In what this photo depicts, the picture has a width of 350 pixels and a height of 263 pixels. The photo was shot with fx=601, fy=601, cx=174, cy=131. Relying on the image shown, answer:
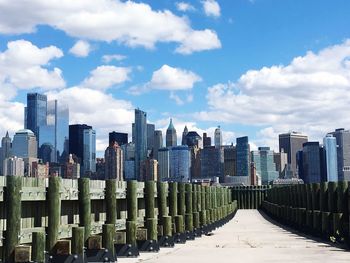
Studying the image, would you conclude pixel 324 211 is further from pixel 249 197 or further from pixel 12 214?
pixel 249 197

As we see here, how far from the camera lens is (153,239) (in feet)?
69.5

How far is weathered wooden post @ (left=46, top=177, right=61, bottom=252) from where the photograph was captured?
45.0ft

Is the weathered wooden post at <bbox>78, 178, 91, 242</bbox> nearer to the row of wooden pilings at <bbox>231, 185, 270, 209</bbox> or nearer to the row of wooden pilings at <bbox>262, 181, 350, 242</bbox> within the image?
→ the row of wooden pilings at <bbox>262, 181, 350, 242</bbox>

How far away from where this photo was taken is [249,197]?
93.5 meters

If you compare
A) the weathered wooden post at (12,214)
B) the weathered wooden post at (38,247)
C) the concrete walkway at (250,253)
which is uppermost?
the weathered wooden post at (12,214)

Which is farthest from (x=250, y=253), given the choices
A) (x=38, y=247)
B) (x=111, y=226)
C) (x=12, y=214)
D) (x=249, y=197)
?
(x=249, y=197)

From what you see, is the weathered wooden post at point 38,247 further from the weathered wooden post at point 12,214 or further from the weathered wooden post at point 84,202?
the weathered wooden post at point 84,202

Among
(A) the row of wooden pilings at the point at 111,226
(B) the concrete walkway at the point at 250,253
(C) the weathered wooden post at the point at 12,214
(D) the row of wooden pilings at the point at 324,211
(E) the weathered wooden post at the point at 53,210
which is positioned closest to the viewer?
(C) the weathered wooden post at the point at 12,214

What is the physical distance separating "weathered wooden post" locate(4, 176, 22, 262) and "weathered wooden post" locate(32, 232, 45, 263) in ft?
1.59

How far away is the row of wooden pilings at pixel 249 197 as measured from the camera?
92438 mm

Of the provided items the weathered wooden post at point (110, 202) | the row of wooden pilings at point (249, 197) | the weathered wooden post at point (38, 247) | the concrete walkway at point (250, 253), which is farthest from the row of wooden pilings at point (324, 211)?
the row of wooden pilings at point (249, 197)

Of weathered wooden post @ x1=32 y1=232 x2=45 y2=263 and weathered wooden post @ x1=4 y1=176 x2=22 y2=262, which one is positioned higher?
weathered wooden post @ x1=4 y1=176 x2=22 y2=262

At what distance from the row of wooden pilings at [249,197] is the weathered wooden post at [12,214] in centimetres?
8127

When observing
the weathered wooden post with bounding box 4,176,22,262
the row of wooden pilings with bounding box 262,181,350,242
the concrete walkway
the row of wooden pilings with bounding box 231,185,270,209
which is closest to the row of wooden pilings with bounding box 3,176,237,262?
the weathered wooden post with bounding box 4,176,22,262
